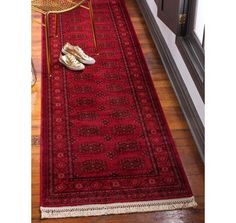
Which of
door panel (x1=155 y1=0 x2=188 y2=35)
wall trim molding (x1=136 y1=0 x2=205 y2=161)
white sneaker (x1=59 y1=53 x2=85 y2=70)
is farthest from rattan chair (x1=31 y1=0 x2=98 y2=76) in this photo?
wall trim molding (x1=136 y1=0 x2=205 y2=161)

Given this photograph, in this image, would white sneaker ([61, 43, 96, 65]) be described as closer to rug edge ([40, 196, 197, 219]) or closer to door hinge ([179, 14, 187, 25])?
door hinge ([179, 14, 187, 25])

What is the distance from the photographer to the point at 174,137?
215 cm

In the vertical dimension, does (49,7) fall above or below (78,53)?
above

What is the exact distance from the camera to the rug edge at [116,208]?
173 cm

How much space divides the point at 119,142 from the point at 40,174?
41 centimetres

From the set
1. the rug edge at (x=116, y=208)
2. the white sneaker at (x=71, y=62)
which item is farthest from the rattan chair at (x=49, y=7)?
the rug edge at (x=116, y=208)

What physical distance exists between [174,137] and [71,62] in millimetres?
827

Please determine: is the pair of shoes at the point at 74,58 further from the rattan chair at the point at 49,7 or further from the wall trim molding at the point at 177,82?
the wall trim molding at the point at 177,82

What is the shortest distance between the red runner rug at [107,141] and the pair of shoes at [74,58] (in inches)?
1.4

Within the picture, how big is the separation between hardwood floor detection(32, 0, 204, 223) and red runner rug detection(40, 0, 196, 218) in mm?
30

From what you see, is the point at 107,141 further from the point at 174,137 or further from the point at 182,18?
the point at 182,18

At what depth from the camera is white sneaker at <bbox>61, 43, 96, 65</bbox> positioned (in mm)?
2664

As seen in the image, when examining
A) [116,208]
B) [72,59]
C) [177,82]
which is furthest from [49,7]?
[116,208]

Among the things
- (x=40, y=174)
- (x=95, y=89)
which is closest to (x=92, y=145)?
(x=40, y=174)
